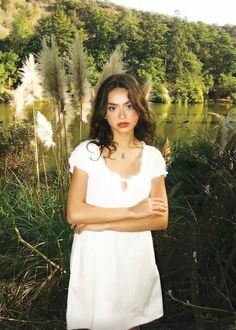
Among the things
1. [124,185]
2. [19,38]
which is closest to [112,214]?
[124,185]

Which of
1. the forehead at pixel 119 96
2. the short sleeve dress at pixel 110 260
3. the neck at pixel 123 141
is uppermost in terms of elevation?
the forehead at pixel 119 96

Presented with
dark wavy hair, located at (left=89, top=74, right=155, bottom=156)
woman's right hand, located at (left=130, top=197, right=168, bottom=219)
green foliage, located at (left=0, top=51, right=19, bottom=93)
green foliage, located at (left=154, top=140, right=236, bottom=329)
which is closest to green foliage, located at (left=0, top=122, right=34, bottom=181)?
green foliage, located at (left=154, top=140, right=236, bottom=329)

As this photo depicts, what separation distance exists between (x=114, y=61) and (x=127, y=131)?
136cm

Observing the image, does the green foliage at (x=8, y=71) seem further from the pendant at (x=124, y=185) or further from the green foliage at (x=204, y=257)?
the pendant at (x=124, y=185)

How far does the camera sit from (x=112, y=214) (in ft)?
5.18

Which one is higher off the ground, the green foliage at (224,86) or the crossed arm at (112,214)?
the crossed arm at (112,214)

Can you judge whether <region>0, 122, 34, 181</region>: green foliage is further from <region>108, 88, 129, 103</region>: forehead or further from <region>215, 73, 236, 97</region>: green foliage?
<region>215, 73, 236, 97</region>: green foliage

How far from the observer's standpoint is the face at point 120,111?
1.68 metres

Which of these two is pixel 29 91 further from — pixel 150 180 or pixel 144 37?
pixel 144 37

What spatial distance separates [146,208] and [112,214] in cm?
12

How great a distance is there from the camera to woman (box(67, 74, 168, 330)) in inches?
64.1

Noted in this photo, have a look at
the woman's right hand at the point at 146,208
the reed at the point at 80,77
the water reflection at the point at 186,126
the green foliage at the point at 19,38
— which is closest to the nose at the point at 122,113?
the woman's right hand at the point at 146,208

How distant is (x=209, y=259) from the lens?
2.46m

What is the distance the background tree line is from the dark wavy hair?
108 feet
